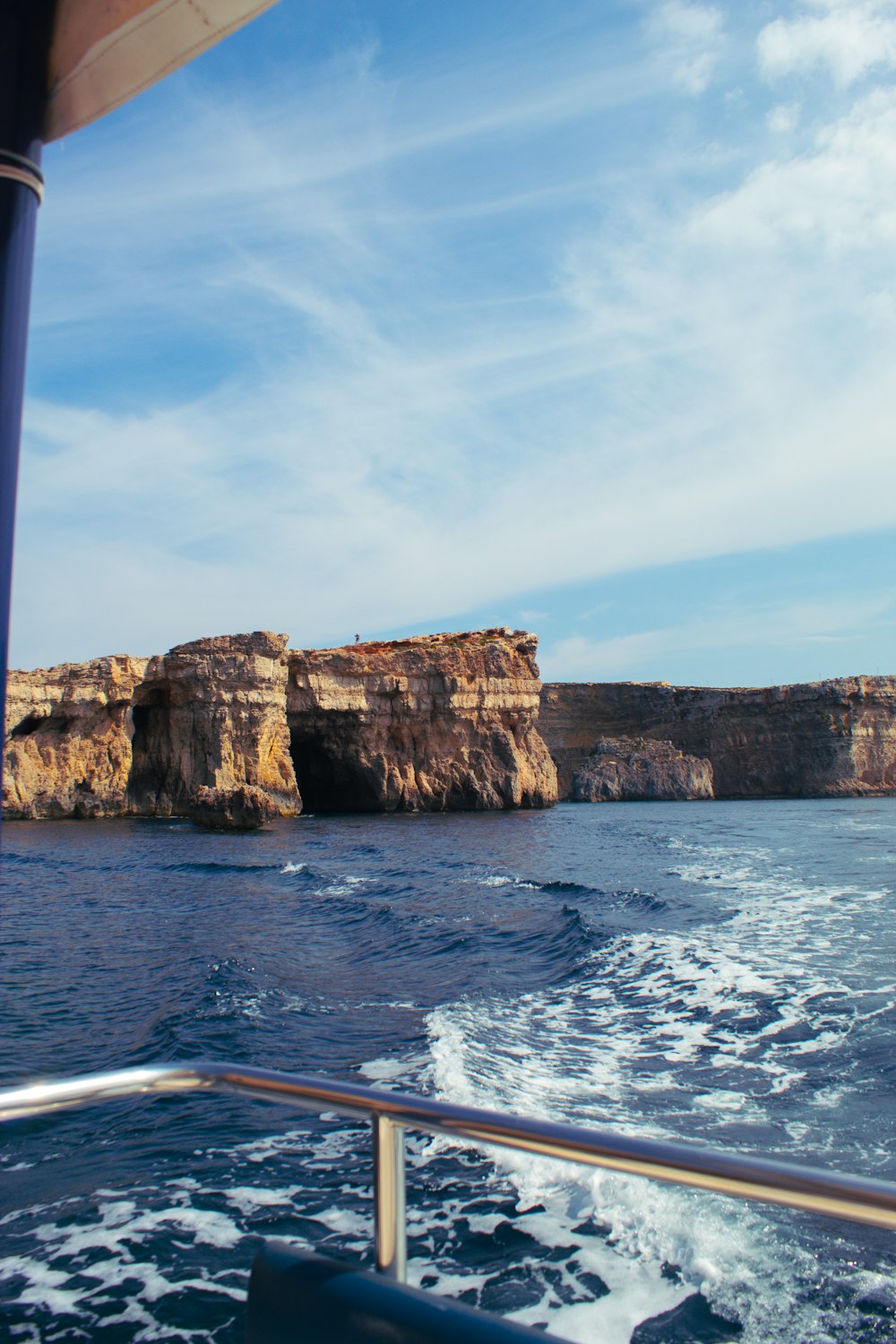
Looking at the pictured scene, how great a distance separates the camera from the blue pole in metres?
1.49

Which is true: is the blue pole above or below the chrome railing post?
above

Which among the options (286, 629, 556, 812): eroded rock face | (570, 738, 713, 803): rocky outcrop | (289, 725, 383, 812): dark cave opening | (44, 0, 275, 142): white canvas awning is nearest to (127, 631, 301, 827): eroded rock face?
(286, 629, 556, 812): eroded rock face

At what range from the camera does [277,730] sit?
41938 millimetres

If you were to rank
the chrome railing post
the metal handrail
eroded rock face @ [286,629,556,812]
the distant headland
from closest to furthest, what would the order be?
1. the metal handrail
2. the chrome railing post
3. the distant headland
4. eroded rock face @ [286,629,556,812]

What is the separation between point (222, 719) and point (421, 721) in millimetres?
10824

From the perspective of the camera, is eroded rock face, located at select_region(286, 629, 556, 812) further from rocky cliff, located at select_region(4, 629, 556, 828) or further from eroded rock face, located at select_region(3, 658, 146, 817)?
eroded rock face, located at select_region(3, 658, 146, 817)

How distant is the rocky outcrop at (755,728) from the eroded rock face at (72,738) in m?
53.1

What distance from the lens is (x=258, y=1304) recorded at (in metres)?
1.62

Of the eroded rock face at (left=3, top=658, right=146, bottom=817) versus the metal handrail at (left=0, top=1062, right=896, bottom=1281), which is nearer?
the metal handrail at (left=0, top=1062, right=896, bottom=1281)

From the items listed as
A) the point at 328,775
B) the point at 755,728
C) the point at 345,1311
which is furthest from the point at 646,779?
the point at 345,1311

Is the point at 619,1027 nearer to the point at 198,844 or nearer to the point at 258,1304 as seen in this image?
the point at 258,1304

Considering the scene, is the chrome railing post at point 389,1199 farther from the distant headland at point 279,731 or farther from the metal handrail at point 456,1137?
the distant headland at point 279,731

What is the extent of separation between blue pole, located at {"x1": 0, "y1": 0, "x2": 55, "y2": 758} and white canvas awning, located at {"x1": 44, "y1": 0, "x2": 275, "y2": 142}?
37 mm

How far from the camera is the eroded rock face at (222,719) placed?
40.4 m
